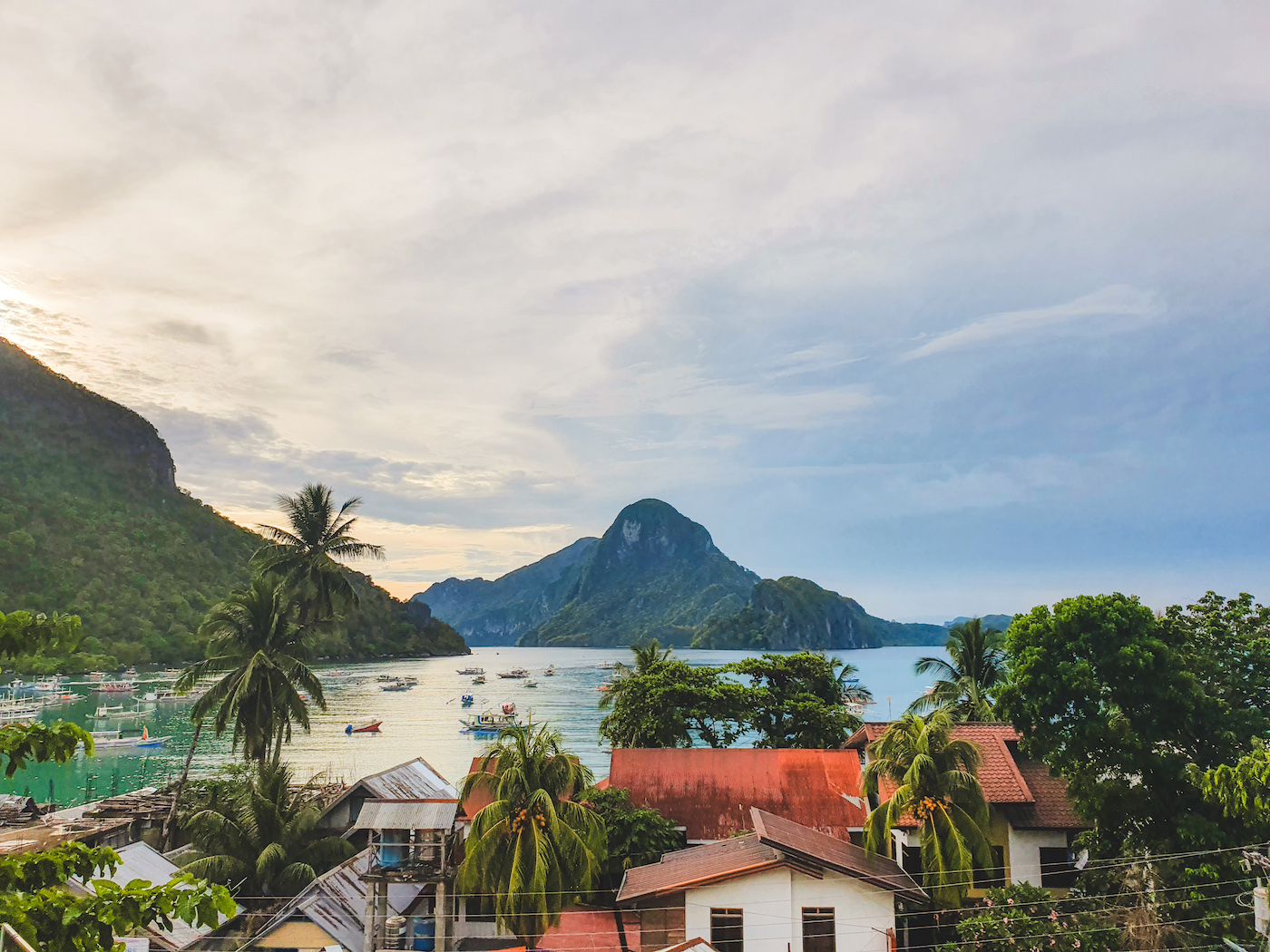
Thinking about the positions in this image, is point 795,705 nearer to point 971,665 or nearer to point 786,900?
point 971,665

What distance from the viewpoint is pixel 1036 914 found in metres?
18.0

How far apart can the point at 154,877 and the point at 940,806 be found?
63.9 feet

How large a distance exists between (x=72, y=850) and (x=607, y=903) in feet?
66.5

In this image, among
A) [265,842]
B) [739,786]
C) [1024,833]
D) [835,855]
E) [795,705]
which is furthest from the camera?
[795,705]

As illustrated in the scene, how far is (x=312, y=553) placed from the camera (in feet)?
105

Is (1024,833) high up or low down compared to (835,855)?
down

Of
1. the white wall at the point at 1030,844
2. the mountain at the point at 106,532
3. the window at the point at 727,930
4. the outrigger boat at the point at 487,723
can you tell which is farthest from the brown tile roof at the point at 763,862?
the mountain at the point at 106,532

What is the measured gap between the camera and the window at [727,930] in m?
17.5

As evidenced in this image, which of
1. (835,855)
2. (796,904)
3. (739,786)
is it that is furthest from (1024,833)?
(796,904)

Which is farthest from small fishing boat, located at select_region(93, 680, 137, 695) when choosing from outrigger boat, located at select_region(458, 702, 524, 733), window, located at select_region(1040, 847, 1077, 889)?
window, located at select_region(1040, 847, 1077, 889)

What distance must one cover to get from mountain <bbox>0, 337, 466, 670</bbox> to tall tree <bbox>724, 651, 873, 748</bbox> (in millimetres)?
54240

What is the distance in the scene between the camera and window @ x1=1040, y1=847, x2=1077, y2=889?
901 inches

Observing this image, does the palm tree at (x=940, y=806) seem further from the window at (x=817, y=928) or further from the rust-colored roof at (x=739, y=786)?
the rust-colored roof at (x=739, y=786)

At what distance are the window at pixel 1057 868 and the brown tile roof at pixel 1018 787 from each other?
31.6 inches
